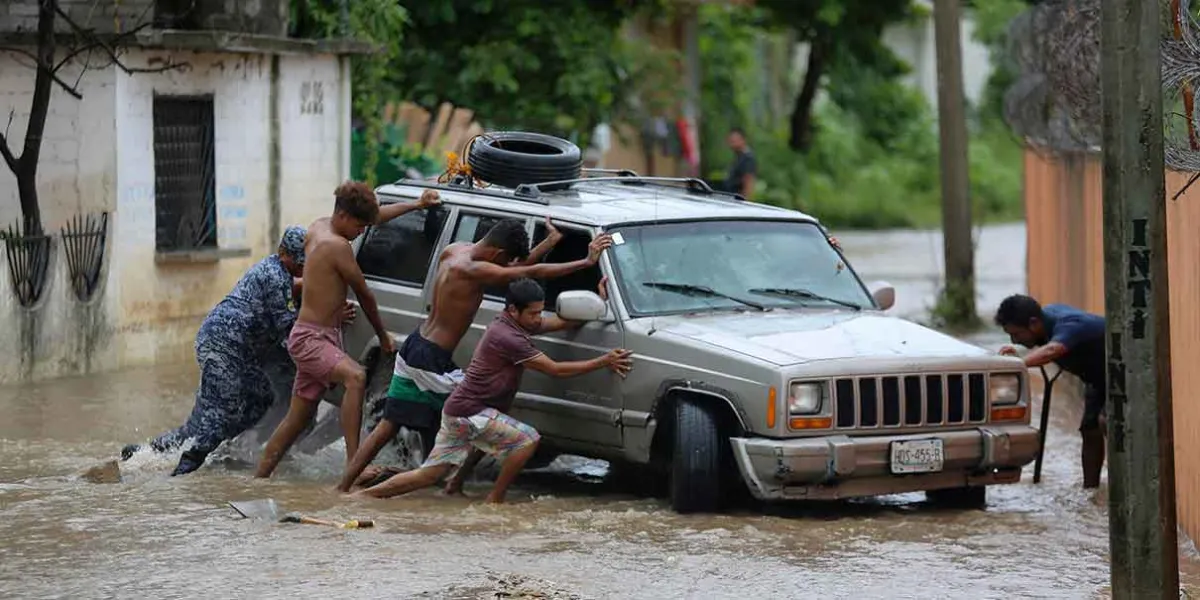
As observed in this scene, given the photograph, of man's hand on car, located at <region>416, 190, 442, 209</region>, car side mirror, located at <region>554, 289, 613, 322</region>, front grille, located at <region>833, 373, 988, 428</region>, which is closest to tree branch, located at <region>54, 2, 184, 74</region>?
man's hand on car, located at <region>416, 190, 442, 209</region>

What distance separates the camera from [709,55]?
35.5 meters

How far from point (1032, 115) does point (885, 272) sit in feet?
31.8

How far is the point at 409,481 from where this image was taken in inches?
405

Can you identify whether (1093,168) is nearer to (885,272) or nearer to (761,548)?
(761,548)

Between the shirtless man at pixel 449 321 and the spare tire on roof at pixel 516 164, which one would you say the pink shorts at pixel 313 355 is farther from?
the spare tire on roof at pixel 516 164

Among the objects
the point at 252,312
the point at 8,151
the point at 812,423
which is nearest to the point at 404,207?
the point at 252,312

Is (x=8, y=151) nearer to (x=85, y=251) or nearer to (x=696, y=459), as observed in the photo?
(x=85, y=251)

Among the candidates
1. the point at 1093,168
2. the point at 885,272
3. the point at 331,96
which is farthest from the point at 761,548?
the point at 885,272

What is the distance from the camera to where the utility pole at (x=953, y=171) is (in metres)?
18.8

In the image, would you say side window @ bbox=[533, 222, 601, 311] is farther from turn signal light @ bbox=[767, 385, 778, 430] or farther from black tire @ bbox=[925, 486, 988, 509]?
black tire @ bbox=[925, 486, 988, 509]

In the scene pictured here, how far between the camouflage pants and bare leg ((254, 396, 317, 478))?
11.3 inches

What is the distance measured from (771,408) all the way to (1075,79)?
438 centimetres

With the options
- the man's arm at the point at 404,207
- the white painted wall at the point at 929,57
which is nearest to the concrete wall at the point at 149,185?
the man's arm at the point at 404,207

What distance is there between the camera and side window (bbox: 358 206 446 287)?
→ 11320mm
